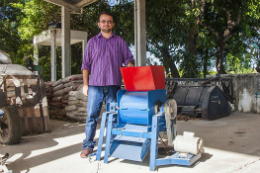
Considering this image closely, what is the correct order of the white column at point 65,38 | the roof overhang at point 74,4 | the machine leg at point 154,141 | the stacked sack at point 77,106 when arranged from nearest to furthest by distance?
the machine leg at point 154,141
the stacked sack at point 77,106
the roof overhang at point 74,4
the white column at point 65,38

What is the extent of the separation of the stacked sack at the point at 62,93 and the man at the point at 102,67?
3095 millimetres

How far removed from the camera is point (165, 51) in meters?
9.70

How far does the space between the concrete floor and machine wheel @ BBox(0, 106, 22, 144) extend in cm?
10

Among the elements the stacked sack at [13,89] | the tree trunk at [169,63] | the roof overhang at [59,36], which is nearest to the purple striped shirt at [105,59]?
the stacked sack at [13,89]

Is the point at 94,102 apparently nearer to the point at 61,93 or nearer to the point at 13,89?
the point at 13,89

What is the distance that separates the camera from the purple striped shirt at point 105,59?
9.88ft

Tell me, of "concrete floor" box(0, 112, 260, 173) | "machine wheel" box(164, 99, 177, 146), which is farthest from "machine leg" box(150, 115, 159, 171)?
"machine wheel" box(164, 99, 177, 146)

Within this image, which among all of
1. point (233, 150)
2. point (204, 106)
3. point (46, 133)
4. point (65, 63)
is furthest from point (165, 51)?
point (233, 150)

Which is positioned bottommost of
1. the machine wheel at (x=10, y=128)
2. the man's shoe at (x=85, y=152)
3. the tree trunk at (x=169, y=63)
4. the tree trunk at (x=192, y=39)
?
the man's shoe at (x=85, y=152)

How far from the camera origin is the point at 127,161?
A: 9.48ft

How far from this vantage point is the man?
9.89 ft

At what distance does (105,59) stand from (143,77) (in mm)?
557

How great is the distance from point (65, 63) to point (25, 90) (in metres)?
3.85

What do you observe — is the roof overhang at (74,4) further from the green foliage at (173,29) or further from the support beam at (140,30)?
the support beam at (140,30)
